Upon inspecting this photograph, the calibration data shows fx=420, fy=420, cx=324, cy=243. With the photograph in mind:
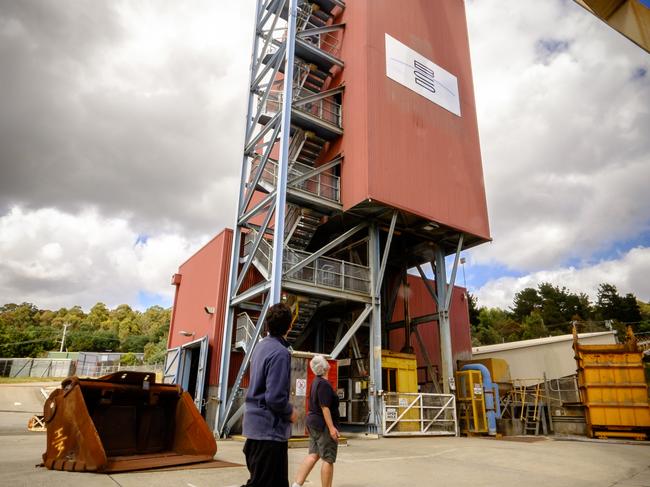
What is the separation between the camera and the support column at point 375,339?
1455 centimetres

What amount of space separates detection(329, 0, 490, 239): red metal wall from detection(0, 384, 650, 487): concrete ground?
9.45 m

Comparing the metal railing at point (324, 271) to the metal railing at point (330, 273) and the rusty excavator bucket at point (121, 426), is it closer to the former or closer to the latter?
the metal railing at point (330, 273)

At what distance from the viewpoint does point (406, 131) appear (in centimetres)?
1797

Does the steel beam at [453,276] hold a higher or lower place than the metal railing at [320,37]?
lower

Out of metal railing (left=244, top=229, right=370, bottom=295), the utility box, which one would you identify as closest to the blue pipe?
metal railing (left=244, top=229, right=370, bottom=295)

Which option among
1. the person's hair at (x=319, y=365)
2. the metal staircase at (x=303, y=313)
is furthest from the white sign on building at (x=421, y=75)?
the person's hair at (x=319, y=365)

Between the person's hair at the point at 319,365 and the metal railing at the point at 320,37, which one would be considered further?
the metal railing at the point at 320,37

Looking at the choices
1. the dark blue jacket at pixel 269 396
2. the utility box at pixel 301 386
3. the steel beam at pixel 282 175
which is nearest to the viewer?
the dark blue jacket at pixel 269 396

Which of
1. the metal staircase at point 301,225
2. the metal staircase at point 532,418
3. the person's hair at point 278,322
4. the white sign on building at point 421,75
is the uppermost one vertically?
the white sign on building at point 421,75

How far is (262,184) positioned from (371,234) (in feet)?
16.9

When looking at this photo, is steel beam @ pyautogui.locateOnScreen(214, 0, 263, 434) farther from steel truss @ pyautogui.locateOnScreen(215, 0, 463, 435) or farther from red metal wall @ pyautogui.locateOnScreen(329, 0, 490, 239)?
red metal wall @ pyautogui.locateOnScreen(329, 0, 490, 239)

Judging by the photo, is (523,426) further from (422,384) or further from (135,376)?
(135,376)

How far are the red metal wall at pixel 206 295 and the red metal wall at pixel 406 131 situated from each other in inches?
265

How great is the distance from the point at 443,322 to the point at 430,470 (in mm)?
11063
